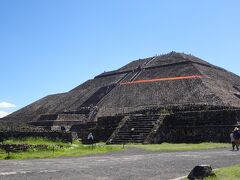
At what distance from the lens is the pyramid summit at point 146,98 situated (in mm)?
33938

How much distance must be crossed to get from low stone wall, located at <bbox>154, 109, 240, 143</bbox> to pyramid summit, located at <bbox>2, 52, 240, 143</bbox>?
Result: 0.28ft

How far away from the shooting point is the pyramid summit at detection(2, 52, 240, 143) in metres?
33.9

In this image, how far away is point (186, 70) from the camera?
5312 cm

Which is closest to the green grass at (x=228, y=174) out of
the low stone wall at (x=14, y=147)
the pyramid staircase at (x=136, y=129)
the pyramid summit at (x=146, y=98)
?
the low stone wall at (x=14, y=147)

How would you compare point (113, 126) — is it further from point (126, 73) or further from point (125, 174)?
point (126, 73)

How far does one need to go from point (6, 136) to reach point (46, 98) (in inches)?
1686

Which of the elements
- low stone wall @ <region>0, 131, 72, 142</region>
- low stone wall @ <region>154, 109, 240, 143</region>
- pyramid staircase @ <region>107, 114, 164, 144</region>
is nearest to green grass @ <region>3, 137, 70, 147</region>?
low stone wall @ <region>0, 131, 72, 142</region>

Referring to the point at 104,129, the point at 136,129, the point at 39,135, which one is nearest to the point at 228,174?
the point at 39,135

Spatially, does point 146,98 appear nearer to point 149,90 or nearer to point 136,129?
point 149,90

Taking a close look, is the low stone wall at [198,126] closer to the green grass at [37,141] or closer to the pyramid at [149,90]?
the pyramid at [149,90]

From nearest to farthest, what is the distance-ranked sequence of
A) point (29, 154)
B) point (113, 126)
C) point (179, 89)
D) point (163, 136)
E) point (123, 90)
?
point (29, 154)
point (163, 136)
point (113, 126)
point (179, 89)
point (123, 90)

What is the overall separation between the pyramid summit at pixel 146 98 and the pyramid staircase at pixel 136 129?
0.14m

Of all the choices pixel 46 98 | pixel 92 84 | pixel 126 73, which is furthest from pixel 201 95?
pixel 46 98

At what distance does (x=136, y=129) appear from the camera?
32250 mm
